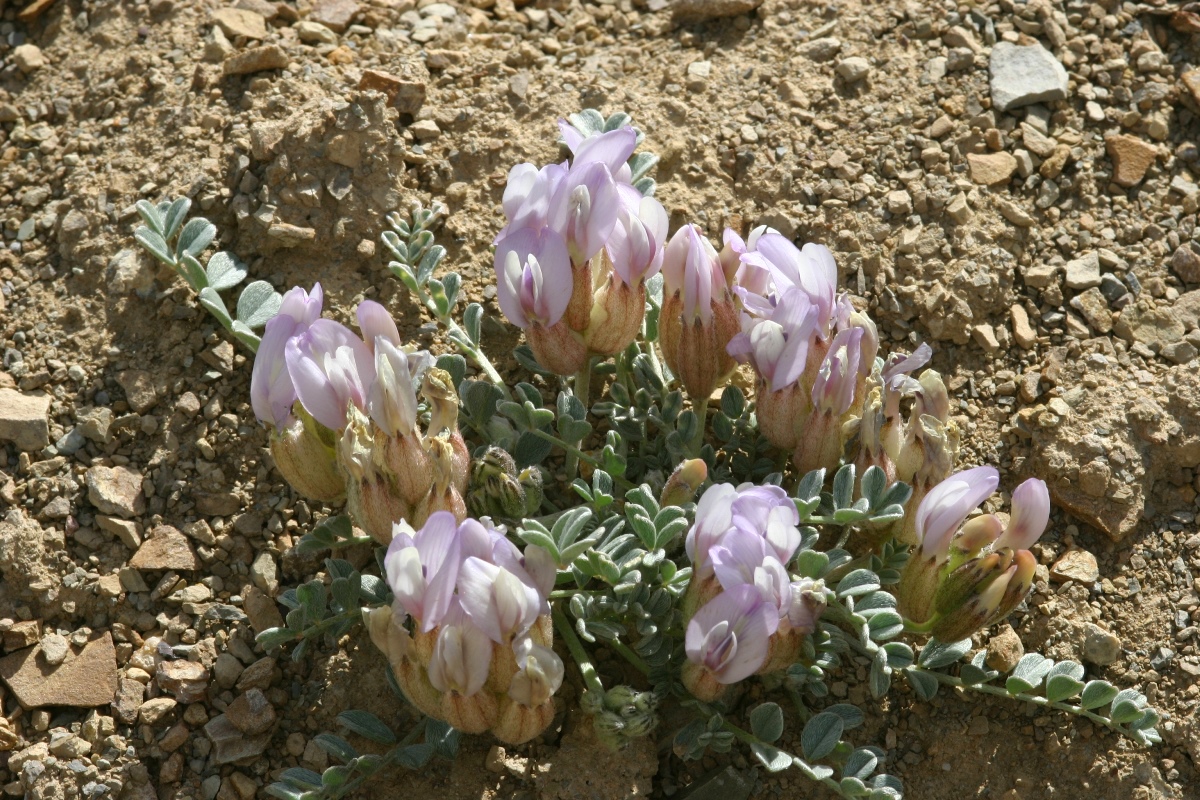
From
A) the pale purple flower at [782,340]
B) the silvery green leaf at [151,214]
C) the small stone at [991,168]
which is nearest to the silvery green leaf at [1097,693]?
the pale purple flower at [782,340]

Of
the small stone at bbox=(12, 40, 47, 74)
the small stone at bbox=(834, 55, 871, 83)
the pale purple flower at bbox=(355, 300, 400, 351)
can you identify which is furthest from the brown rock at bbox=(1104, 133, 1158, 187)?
the small stone at bbox=(12, 40, 47, 74)

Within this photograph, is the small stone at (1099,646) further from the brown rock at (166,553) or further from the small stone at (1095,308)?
the brown rock at (166,553)

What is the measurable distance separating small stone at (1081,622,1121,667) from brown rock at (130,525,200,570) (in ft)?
7.45

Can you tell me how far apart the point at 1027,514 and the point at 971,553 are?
0.15 metres

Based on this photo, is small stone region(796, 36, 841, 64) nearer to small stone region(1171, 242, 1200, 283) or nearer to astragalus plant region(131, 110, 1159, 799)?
small stone region(1171, 242, 1200, 283)

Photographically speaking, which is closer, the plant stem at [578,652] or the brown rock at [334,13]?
the plant stem at [578,652]

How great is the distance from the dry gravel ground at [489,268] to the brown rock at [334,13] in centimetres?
2

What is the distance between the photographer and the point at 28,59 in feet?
13.5

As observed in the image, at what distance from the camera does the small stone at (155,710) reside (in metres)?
3.02

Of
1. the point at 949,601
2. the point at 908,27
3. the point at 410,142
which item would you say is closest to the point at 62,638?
the point at 410,142

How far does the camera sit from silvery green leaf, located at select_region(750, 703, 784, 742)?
2.76m

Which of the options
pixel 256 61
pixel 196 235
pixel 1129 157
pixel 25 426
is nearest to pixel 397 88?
pixel 256 61

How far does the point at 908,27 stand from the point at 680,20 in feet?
2.48

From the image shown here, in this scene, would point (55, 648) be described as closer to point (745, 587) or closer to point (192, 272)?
point (192, 272)
